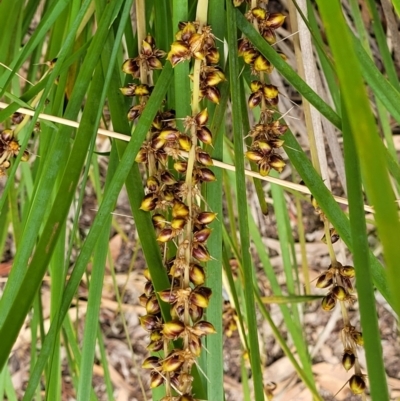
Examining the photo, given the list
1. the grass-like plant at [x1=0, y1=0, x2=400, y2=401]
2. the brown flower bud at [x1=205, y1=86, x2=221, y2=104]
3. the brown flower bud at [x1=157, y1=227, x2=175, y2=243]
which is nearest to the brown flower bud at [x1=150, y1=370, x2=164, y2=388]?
the grass-like plant at [x1=0, y1=0, x2=400, y2=401]

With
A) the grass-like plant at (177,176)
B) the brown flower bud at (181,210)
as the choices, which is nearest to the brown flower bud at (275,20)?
the grass-like plant at (177,176)

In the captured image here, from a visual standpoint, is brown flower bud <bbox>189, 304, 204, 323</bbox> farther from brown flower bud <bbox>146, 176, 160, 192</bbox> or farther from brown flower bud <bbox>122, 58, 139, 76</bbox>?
brown flower bud <bbox>122, 58, 139, 76</bbox>

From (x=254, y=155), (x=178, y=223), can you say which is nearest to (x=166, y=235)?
(x=178, y=223)

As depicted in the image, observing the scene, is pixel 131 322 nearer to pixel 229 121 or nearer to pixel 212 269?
pixel 229 121

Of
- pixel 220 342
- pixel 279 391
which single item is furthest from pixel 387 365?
pixel 220 342

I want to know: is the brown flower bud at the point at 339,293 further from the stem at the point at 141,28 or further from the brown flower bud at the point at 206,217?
the stem at the point at 141,28

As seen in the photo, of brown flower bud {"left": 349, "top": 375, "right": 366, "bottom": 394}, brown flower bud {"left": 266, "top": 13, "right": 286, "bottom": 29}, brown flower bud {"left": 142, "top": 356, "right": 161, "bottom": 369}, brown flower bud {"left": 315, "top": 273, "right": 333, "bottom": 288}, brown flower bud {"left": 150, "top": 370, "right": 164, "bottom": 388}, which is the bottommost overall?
brown flower bud {"left": 349, "top": 375, "right": 366, "bottom": 394}
